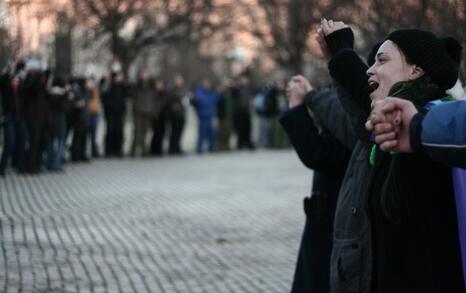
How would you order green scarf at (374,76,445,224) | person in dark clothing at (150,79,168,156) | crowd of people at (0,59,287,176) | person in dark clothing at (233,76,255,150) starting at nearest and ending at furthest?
1. green scarf at (374,76,445,224)
2. crowd of people at (0,59,287,176)
3. person in dark clothing at (150,79,168,156)
4. person in dark clothing at (233,76,255,150)

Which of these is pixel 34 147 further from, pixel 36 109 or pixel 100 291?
pixel 100 291

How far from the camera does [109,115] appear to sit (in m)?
24.5

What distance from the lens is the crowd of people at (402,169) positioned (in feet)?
9.83

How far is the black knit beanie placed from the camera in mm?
3785

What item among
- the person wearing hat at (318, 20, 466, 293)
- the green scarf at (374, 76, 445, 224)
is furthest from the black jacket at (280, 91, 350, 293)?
the green scarf at (374, 76, 445, 224)

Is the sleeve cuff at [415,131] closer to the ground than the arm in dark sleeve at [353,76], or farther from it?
closer to the ground

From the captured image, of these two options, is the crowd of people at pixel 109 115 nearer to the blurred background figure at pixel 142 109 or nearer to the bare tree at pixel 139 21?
the blurred background figure at pixel 142 109

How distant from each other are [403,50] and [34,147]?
15.6 meters

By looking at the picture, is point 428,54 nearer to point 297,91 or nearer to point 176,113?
point 297,91

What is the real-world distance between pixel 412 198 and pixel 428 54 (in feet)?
1.75

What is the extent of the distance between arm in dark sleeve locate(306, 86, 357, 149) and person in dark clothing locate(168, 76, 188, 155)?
20590 millimetres

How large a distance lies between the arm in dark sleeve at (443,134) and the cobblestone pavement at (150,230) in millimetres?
5515

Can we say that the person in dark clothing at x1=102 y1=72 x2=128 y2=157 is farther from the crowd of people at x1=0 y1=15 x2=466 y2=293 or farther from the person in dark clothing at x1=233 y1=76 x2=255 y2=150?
the crowd of people at x1=0 y1=15 x2=466 y2=293

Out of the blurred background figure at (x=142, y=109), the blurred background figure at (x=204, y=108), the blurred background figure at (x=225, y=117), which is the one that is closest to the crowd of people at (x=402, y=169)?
the blurred background figure at (x=142, y=109)
